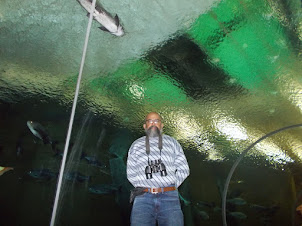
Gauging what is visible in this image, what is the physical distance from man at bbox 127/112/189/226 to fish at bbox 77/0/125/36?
78.0 inches

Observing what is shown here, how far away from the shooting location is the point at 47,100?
17.1 feet

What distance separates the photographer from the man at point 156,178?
1.32 meters

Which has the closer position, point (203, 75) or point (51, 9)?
point (51, 9)

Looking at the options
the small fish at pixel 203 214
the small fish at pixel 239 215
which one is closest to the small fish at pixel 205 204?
the small fish at pixel 203 214

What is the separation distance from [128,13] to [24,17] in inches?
63.5

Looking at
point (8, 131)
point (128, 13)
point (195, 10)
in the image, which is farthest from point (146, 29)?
point (8, 131)

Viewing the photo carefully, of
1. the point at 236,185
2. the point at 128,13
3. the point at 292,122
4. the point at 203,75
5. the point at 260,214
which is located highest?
the point at 128,13

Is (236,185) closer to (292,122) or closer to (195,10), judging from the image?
(292,122)

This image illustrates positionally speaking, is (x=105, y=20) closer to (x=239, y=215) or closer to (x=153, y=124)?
(x=153, y=124)

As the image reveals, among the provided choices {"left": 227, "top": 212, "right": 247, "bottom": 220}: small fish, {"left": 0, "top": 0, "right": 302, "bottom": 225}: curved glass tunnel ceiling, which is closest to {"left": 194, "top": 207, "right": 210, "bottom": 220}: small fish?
{"left": 227, "top": 212, "right": 247, "bottom": 220}: small fish

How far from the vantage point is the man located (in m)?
1.32

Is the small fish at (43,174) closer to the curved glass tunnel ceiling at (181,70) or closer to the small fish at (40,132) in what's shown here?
the small fish at (40,132)

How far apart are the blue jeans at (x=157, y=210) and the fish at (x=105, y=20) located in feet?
8.17

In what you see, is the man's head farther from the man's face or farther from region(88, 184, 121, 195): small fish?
region(88, 184, 121, 195): small fish
